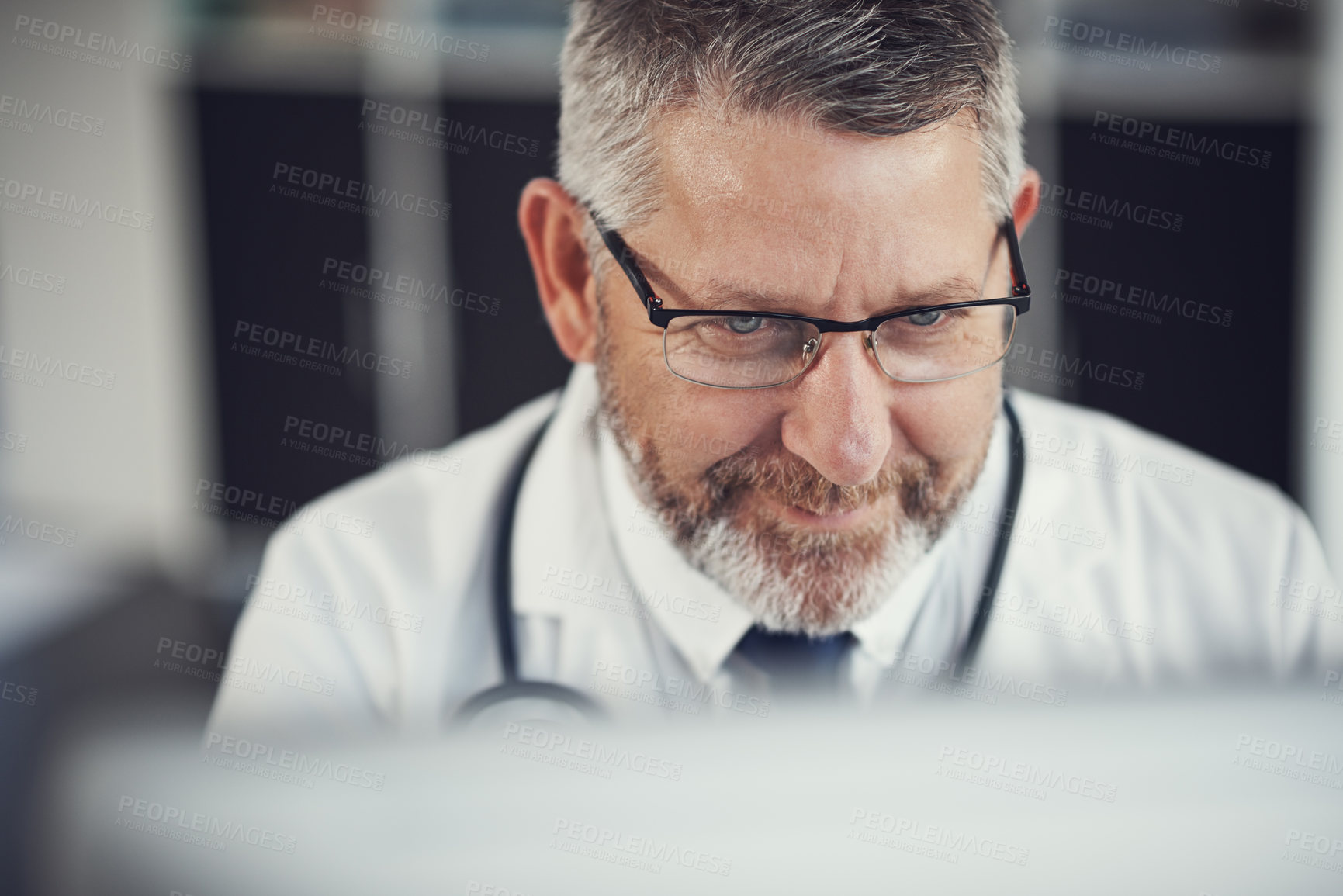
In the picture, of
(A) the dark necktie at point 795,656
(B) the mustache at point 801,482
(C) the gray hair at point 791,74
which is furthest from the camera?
(A) the dark necktie at point 795,656

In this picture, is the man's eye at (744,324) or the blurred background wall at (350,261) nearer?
the man's eye at (744,324)

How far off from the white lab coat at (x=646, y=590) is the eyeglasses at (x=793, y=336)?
264 millimetres

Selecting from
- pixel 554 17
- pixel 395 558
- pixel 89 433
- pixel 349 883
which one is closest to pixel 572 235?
pixel 554 17

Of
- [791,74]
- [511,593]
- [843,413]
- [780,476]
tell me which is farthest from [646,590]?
[791,74]

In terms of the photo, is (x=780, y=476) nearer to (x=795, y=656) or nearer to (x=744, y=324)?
(x=744, y=324)

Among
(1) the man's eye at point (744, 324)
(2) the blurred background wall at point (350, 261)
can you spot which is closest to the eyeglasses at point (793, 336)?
(1) the man's eye at point (744, 324)

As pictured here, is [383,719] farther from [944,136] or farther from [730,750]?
[944,136]

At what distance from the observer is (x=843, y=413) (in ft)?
3.26

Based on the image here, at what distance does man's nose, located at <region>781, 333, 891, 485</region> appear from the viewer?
3.22 feet

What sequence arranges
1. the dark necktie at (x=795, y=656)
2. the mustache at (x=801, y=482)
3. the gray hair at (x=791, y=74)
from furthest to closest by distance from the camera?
the dark necktie at (x=795, y=656)
the mustache at (x=801, y=482)
the gray hair at (x=791, y=74)

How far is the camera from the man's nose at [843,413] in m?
0.98

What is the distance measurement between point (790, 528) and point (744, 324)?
0.27 meters

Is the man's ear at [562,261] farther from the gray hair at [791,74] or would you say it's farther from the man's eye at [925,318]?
the man's eye at [925,318]

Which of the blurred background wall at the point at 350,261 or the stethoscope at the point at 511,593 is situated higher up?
the blurred background wall at the point at 350,261
